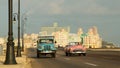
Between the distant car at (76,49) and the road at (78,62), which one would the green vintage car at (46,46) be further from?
the road at (78,62)

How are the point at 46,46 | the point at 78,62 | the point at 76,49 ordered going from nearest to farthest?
the point at 78,62, the point at 46,46, the point at 76,49

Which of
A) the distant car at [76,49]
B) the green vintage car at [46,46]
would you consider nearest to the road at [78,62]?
the green vintage car at [46,46]

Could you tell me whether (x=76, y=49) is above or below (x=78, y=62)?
above

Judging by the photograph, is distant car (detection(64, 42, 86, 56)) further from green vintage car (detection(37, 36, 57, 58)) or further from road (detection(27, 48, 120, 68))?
road (detection(27, 48, 120, 68))

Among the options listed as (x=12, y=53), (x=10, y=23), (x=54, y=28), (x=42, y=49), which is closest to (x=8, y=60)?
(x=12, y=53)

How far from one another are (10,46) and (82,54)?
31043 millimetres

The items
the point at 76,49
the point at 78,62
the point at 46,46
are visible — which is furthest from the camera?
the point at 76,49

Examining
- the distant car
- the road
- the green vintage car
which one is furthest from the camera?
the distant car

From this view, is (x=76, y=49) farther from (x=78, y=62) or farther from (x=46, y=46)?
(x=78, y=62)

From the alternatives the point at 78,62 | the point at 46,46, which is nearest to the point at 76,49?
the point at 46,46

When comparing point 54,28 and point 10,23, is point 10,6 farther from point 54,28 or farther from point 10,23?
point 54,28

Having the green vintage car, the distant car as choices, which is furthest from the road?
the distant car

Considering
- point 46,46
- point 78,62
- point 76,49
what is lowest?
point 78,62

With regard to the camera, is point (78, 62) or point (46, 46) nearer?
point (78, 62)
